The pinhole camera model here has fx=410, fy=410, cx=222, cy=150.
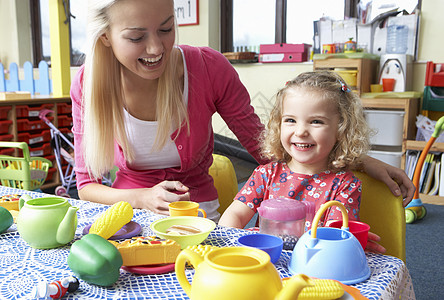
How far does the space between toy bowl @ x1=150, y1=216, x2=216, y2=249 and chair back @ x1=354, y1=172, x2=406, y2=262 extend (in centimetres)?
47

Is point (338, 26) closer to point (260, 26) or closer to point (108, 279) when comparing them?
point (260, 26)

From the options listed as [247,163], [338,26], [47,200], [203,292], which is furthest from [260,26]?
[203,292]

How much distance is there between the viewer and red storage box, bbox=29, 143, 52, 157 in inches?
134

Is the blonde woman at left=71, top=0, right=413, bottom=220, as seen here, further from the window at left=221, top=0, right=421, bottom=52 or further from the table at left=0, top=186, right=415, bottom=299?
the window at left=221, top=0, right=421, bottom=52

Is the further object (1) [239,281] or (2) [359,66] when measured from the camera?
(2) [359,66]

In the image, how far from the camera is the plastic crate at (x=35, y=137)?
3310mm

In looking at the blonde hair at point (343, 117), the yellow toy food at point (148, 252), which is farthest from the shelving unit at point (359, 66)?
the yellow toy food at point (148, 252)

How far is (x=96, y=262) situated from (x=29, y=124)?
123 inches

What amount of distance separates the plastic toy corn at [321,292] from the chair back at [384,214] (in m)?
0.56

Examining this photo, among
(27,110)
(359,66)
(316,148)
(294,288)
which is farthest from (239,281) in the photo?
(27,110)

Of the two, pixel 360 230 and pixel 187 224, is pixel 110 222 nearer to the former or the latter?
pixel 187 224

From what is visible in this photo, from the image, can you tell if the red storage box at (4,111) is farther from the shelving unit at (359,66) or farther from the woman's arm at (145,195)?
the shelving unit at (359,66)

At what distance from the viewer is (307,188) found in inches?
43.7

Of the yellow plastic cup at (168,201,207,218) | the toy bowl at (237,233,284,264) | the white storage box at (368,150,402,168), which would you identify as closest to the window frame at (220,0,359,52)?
the white storage box at (368,150,402,168)
